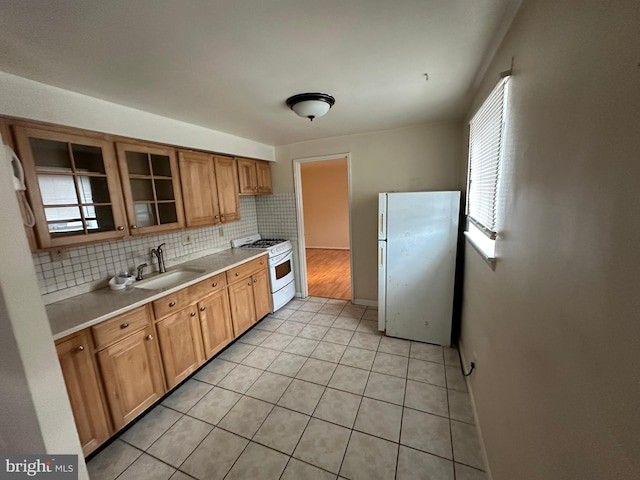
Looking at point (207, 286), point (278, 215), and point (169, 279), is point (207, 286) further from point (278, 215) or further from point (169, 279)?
point (278, 215)

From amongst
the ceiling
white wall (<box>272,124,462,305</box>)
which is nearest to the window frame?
the ceiling

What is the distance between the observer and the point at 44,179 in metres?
1.57

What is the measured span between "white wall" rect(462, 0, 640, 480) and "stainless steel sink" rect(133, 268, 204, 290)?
7.63ft

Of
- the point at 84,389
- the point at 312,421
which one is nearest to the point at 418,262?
the point at 312,421

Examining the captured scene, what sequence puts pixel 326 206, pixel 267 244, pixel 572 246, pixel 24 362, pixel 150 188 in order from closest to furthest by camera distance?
pixel 572 246 < pixel 24 362 < pixel 150 188 < pixel 267 244 < pixel 326 206

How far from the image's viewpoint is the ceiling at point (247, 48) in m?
1.02

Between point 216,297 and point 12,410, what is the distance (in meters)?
1.54

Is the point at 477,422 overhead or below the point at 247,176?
below

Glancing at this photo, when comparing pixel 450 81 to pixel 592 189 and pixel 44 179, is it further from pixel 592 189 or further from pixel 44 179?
pixel 44 179

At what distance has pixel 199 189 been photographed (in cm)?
260

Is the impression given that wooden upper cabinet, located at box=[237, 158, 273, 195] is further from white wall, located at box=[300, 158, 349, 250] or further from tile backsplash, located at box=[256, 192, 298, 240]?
white wall, located at box=[300, 158, 349, 250]

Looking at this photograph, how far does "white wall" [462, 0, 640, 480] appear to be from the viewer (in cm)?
49

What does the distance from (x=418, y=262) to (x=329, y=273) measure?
2691 mm

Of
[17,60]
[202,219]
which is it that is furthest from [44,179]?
[202,219]
